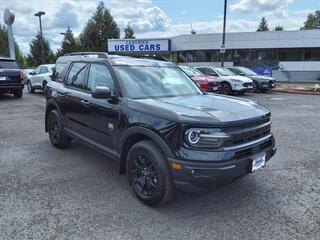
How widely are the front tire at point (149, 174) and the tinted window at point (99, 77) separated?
1112 millimetres

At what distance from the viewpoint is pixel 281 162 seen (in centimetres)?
530

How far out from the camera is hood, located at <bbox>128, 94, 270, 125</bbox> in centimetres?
328

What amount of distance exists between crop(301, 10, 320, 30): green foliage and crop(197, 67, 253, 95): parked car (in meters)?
68.6

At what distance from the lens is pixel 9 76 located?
42.3 ft

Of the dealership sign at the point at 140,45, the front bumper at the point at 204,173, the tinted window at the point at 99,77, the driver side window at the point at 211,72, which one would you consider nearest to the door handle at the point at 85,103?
the tinted window at the point at 99,77

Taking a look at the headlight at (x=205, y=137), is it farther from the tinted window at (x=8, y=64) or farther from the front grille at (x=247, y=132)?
the tinted window at (x=8, y=64)

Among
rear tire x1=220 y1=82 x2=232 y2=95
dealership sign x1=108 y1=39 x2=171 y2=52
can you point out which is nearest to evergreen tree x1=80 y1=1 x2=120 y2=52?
dealership sign x1=108 y1=39 x2=171 y2=52

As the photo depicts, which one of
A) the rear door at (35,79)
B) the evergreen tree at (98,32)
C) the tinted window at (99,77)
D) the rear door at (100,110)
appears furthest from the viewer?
the evergreen tree at (98,32)

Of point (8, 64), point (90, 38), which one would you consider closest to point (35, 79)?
point (8, 64)

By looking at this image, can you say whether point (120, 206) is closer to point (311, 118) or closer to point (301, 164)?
point (301, 164)

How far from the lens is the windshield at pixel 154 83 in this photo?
4219mm

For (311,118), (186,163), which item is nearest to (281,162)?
(186,163)

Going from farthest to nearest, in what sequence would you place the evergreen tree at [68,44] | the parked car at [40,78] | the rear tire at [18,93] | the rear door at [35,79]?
the evergreen tree at [68,44] → the rear door at [35,79] → the parked car at [40,78] → the rear tire at [18,93]

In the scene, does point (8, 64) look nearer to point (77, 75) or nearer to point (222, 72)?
point (77, 75)
